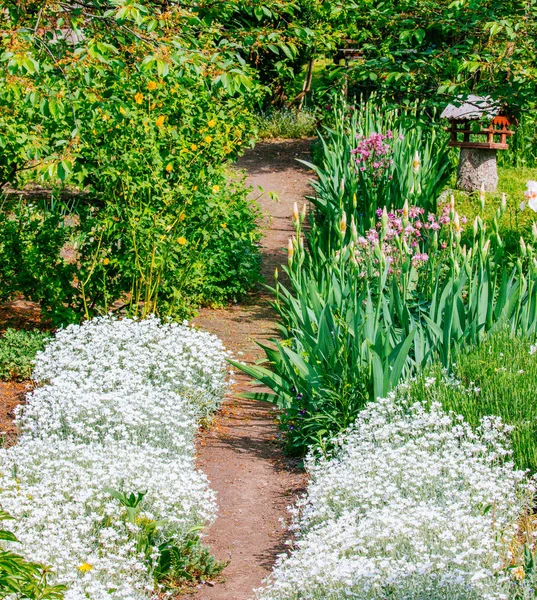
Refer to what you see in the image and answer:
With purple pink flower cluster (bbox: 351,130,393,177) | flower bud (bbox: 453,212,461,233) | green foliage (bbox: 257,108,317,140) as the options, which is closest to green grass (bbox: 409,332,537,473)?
flower bud (bbox: 453,212,461,233)

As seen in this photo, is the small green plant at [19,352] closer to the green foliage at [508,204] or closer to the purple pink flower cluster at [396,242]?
the purple pink flower cluster at [396,242]

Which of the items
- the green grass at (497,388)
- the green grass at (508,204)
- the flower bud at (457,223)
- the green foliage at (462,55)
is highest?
the green foliage at (462,55)

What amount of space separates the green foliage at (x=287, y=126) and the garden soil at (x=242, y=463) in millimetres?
8100

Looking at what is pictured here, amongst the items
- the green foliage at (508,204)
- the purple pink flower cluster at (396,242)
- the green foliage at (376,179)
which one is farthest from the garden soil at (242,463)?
the green foliage at (508,204)

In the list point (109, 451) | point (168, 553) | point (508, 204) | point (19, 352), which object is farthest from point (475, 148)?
point (168, 553)

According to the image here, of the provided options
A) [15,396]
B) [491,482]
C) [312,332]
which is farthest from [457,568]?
[15,396]

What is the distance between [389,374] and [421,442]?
0.70m

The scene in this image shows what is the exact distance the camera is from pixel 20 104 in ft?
24.0

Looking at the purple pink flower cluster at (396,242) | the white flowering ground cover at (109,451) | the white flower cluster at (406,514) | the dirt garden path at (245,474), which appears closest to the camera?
the white flower cluster at (406,514)

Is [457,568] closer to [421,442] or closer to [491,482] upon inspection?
[491,482]

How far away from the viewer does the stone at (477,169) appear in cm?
1109

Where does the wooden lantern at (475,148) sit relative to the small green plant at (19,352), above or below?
above

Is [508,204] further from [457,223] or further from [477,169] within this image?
[457,223]

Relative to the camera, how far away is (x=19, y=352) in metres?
6.45
